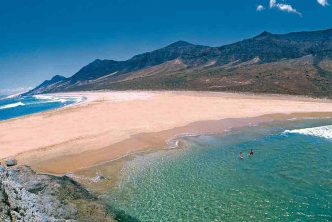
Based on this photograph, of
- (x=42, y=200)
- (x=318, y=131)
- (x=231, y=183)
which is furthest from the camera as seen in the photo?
(x=318, y=131)

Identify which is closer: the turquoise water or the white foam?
the turquoise water

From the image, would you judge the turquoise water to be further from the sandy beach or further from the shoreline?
the sandy beach

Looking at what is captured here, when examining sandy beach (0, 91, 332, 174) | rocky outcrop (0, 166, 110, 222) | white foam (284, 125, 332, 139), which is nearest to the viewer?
rocky outcrop (0, 166, 110, 222)

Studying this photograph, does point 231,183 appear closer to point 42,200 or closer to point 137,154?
point 137,154

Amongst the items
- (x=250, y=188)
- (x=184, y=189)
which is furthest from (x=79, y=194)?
(x=250, y=188)

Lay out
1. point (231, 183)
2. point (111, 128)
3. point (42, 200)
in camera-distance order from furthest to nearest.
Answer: point (111, 128)
point (231, 183)
point (42, 200)

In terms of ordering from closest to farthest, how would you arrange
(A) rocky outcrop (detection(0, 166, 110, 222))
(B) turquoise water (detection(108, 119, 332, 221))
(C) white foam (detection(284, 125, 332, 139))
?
(A) rocky outcrop (detection(0, 166, 110, 222))
(B) turquoise water (detection(108, 119, 332, 221))
(C) white foam (detection(284, 125, 332, 139))

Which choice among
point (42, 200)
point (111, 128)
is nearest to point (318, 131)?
point (111, 128)

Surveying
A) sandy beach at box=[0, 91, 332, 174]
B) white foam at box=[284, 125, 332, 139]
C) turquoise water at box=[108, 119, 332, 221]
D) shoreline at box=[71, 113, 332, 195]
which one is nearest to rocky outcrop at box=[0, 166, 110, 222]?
turquoise water at box=[108, 119, 332, 221]

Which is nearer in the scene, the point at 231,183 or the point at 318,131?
the point at 231,183
